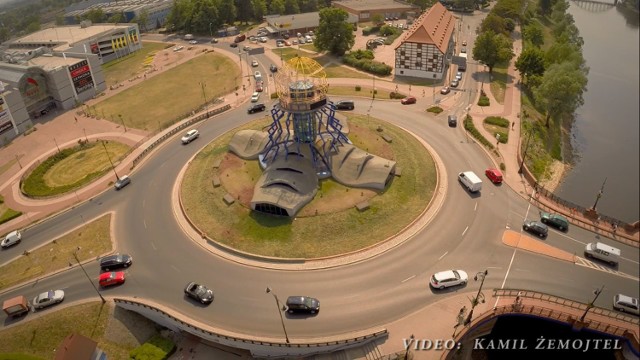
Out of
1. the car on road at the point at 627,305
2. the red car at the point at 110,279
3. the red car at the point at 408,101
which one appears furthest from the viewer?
the red car at the point at 408,101

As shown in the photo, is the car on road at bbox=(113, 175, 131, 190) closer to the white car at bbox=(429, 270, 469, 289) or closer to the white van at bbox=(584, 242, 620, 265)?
the white car at bbox=(429, 270, 469, 289)

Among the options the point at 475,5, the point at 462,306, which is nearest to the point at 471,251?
the point at 462,306

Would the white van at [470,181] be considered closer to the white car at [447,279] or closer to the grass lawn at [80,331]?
the white car at [447,279]

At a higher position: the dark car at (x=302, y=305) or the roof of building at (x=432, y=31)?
the roof of building at (x=432, y=31)

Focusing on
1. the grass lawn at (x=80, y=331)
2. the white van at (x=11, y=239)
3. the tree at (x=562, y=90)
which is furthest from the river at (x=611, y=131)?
the white van at (x=11, y=239)

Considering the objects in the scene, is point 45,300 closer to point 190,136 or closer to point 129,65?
point 190,136

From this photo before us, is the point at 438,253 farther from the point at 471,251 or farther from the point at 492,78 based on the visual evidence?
the point at 492,78

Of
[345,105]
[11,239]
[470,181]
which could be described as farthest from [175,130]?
[470,181]

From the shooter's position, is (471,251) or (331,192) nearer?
(471,251)
